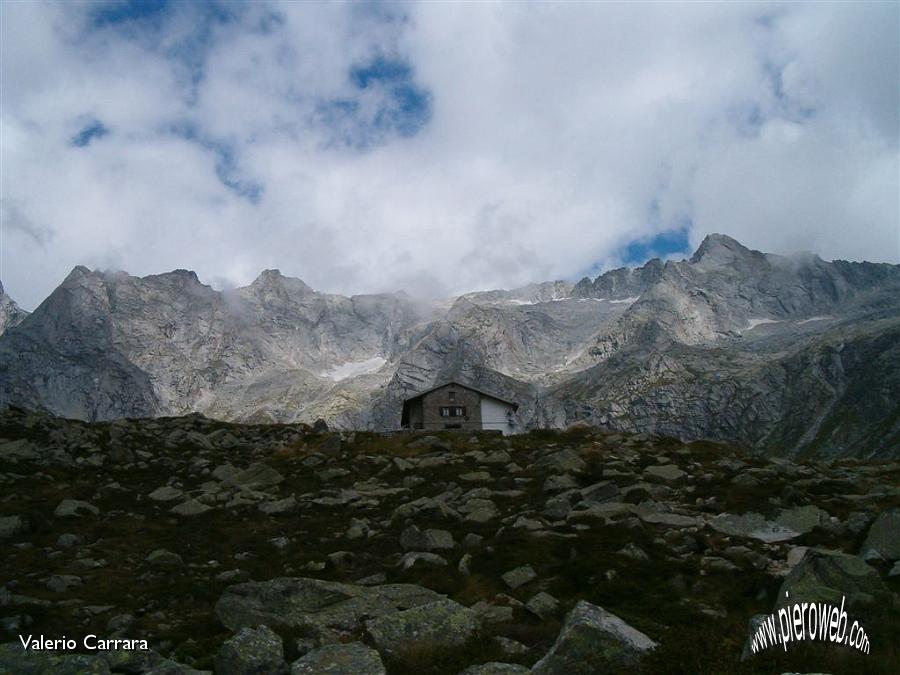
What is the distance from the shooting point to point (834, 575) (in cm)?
1445

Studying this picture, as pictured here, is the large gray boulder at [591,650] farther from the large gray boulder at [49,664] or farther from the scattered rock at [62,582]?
the scattered rock at [62,582]

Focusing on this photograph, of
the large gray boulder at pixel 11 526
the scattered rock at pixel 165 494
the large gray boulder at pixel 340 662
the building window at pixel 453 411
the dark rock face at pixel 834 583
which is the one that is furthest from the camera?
the building window at pixel 453 411

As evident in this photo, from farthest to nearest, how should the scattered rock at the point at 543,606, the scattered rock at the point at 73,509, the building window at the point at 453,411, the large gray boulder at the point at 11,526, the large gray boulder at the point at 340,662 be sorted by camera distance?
the building window at the point at 453,411 < the scattered rock at the point at 73,509 < the large gray boulder at the point at 11,526 < the scattered rock at the point at 543,606 < the large gray boulder at the point at 340,662

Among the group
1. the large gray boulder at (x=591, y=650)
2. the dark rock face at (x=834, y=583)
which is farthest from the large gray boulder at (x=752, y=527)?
the large gray boulder at (x=591, y=650)

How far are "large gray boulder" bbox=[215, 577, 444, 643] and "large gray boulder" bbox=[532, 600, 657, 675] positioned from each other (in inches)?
236

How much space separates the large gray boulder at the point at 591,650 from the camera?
11016mm

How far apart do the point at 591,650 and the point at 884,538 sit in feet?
41.1

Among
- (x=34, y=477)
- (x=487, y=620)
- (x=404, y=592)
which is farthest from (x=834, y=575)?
(x=34, y=477)

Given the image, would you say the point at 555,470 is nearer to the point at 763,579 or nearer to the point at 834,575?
the point at 763,579

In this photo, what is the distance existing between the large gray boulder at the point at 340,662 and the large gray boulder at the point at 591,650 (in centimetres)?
300

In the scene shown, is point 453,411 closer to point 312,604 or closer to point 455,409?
point 455,409

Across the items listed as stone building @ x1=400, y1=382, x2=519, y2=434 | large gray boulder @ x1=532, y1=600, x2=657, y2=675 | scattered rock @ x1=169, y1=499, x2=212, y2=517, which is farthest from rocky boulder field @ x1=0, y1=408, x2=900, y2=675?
stone building @ x1=400, y1=382, x2=519, y2=434

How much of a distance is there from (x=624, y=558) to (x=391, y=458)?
71.8ft

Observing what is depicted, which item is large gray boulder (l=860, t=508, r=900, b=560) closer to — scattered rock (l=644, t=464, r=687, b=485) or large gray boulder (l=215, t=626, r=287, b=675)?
scattered rock (l=644, t=464, r=687, b=485)
